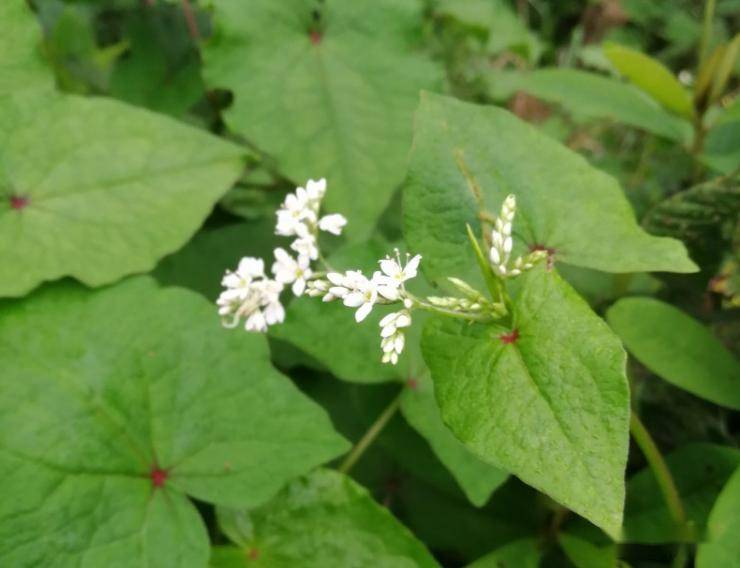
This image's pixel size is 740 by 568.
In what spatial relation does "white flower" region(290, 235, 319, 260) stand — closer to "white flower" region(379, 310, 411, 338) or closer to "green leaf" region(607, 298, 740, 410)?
"white flower" region(379, 310, 411, 338)

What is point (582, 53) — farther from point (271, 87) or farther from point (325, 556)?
point (325, 556)

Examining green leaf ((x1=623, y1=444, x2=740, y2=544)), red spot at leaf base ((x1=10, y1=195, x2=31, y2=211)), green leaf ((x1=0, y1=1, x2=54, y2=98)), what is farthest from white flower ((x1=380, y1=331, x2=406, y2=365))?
green leaf ((x1=0, y1=1, x2=54, y2=98))

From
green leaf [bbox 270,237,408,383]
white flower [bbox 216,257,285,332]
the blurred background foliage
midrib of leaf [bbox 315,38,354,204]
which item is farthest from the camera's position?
midrib of leaf [bbox 315,38,354,204]

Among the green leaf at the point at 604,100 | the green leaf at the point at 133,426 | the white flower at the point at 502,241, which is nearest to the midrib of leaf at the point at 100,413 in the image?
the green leaf at the point at 133,426

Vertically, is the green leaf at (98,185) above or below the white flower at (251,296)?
below

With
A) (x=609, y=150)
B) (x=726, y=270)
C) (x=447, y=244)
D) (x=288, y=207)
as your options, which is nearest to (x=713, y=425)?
(x=726, y=270)

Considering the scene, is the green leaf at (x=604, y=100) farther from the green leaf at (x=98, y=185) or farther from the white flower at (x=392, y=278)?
the white flower at (x=392, y=278)
